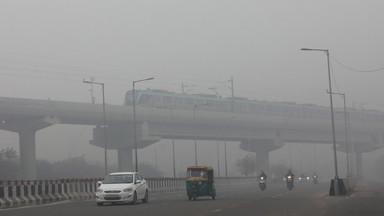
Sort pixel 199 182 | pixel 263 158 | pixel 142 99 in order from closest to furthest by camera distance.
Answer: pixel 199 182 → pixel 142 99 → pixel 263 158

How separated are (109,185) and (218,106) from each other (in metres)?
84.0

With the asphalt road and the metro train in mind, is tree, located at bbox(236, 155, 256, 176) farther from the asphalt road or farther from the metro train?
the asphalt road

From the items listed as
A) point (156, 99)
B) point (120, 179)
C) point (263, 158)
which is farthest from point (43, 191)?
point (263, 158)

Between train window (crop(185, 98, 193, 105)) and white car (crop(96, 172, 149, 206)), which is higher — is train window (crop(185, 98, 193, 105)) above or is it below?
above

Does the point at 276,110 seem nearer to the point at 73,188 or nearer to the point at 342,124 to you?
the point at 342,124

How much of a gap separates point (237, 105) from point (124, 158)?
2072 cm

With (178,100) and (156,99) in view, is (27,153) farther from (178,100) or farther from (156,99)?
(178,100)

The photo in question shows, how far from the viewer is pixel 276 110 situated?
4769 inches

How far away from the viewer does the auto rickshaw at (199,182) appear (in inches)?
1444

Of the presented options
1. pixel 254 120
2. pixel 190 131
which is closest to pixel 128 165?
pixel 190 131

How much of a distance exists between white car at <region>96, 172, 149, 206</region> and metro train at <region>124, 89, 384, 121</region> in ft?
224

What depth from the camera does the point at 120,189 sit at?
30672 mm

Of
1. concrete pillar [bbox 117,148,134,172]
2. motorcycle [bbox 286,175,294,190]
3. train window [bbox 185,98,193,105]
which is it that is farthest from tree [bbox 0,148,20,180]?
motorcycle [bbox 286,175,294,190]

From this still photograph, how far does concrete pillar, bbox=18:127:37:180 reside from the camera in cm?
9388
